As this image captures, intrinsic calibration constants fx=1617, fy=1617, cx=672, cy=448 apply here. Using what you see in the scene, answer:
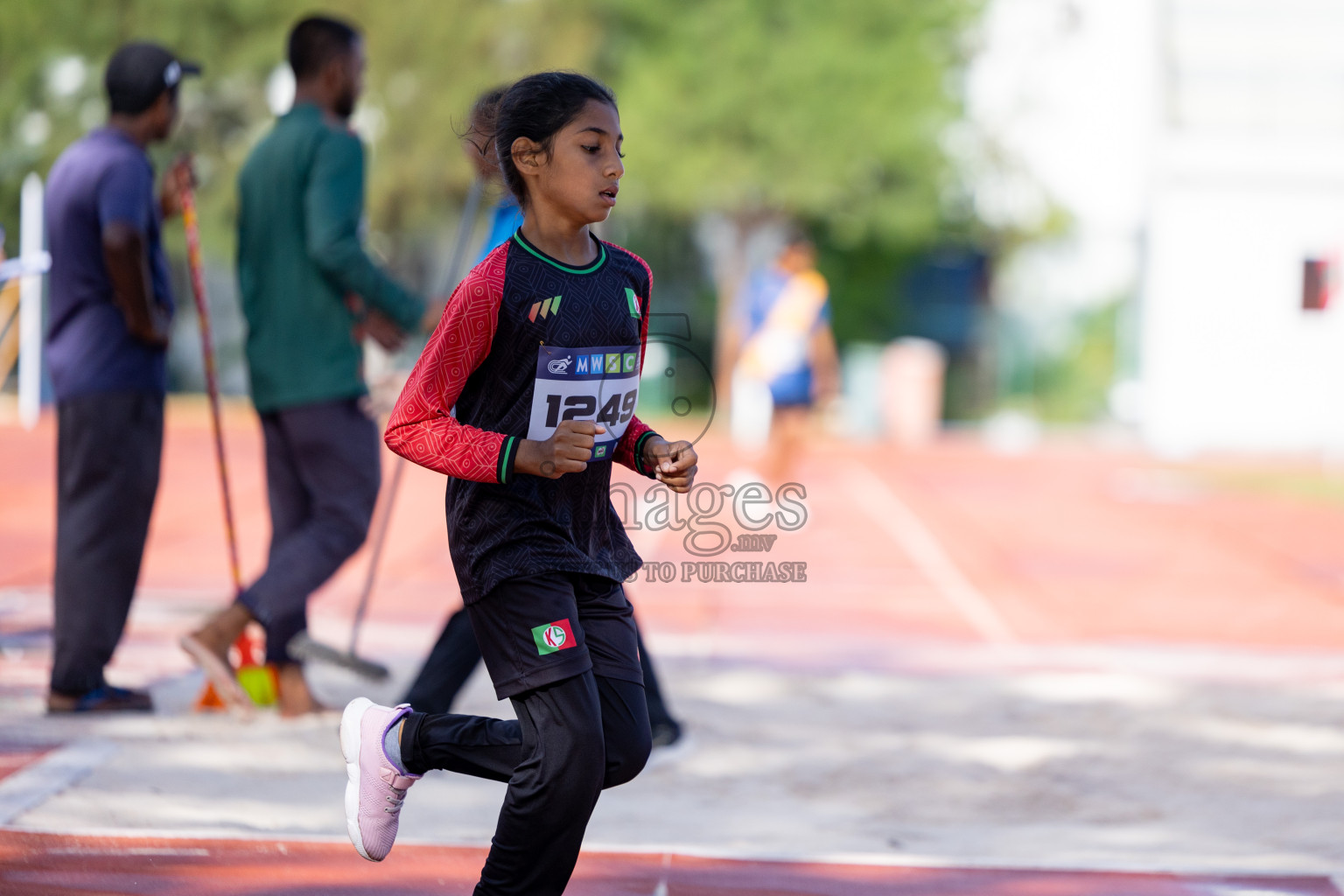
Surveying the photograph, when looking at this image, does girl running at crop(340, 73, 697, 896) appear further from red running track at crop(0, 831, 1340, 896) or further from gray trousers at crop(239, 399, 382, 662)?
gray trousers at crop(239, 399, 382, 662)

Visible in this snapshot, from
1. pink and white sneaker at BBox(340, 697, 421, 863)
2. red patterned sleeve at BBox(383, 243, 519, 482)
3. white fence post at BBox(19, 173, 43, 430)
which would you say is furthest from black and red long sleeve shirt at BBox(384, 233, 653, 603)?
white fence post at BBox(19, 173, 43, 430)

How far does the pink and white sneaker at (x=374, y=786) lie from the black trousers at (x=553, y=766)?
0.25 m

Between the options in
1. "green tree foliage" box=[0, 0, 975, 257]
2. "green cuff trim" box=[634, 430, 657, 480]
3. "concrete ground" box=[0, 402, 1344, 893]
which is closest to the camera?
"green cuff trim" box=[634, 430, 657, 480]

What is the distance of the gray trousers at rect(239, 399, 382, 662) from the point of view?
525cm

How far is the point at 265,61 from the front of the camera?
2511 cm

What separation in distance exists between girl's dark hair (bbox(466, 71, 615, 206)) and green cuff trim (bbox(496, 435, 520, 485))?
23.5 inches

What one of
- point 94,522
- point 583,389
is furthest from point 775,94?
point 583,389

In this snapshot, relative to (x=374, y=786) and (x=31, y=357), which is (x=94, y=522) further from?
(x=31, y=357)

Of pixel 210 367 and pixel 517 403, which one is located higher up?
pixel 210 367

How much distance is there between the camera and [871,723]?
5848mm

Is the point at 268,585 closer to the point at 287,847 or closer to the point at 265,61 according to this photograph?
the point at 287,847

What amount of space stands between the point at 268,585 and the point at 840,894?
7.44ft

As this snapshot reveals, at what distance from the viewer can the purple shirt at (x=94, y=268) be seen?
17.4 ft

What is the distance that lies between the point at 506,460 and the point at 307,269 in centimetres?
252
